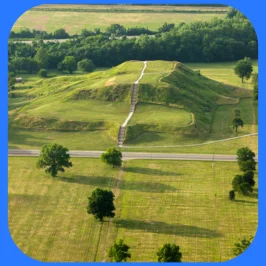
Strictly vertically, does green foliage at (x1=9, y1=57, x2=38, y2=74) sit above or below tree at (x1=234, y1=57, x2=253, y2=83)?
below

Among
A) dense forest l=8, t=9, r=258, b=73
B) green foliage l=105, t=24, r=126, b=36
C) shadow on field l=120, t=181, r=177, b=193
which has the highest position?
green foliage l=105, t=24, r=126, b=36

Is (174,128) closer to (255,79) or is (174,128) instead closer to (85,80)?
(85,80)

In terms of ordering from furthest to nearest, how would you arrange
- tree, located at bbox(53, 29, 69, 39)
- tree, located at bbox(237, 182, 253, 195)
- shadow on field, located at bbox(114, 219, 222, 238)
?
tree, located at bbox(53, 29, 69, 39) → tree, located at bbox(237, 182, 253, 195) → shadow on field, located at bbox(114, 219, 222, 238)

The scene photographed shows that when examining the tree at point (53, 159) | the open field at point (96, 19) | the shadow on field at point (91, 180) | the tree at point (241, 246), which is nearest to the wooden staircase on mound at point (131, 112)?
the tree at point (53, 159)

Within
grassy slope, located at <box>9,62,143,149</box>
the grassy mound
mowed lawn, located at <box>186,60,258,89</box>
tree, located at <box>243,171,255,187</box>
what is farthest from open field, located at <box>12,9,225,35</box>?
tree, located at <box>243,171,255,187</box>

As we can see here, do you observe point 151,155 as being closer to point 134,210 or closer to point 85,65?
point 134,210

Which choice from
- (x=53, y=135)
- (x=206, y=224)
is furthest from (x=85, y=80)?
(x=206, y=224)

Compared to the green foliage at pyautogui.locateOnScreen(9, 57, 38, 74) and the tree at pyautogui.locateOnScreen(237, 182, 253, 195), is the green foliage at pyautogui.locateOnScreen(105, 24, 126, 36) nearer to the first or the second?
the green foliage at pyautogui.locateOnScreen(9, 57, 38, 74)

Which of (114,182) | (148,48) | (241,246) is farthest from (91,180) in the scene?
(148,48)
